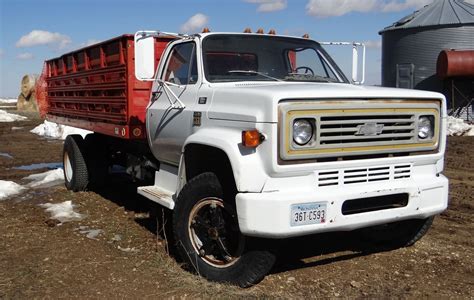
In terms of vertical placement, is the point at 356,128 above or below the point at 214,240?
above

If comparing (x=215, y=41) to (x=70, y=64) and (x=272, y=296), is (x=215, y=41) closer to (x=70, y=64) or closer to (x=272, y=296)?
(x=272, y=296)

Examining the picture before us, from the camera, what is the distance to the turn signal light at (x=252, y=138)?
3982 mm

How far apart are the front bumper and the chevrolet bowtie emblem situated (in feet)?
1.32

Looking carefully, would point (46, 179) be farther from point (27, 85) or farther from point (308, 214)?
point (27, 85)

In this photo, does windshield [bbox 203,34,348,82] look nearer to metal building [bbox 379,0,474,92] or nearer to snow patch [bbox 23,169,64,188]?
snow patch [bbox 23,169,64,188]

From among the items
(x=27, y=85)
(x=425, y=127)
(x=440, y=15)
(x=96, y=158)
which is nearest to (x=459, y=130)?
(x=440, y=15)

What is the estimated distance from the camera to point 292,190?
13.3 ft

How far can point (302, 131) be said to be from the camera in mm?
4055

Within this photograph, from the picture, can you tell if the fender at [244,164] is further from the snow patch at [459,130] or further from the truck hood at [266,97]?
the snow patch at [459,130]

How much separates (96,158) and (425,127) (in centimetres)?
555

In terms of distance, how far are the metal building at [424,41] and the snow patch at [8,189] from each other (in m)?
19.6

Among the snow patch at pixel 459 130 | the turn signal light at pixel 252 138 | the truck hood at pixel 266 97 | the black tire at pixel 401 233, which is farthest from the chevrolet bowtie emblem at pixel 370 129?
the snow patch at pixel 459 130

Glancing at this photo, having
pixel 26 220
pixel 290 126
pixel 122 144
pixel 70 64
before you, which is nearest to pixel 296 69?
pixel 290 126

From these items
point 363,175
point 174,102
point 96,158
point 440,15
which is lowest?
point 96,158
